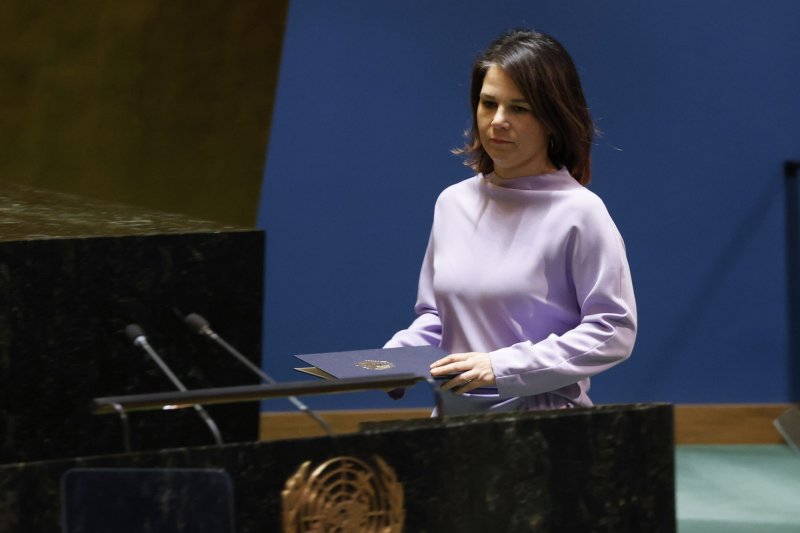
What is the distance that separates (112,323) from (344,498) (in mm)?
897

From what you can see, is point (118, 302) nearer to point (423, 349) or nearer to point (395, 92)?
point (423, 349)

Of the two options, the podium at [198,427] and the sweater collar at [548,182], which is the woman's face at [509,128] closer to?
the sweater collar at [548,182]

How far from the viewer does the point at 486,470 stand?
157 centimetres

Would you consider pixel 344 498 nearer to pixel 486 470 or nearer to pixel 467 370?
pixel 486 470

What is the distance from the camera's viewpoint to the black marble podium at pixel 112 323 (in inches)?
86.6

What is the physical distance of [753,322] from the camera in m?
5.04

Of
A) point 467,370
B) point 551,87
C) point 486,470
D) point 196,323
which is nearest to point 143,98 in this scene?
point 196,323

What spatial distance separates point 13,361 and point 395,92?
2.79 m

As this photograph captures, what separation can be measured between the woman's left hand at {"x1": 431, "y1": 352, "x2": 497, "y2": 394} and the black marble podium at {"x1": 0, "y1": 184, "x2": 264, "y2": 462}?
0.44 m

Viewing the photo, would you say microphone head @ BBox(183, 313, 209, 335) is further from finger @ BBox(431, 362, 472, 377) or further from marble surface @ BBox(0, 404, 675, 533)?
marble surface @ BBox(0, 404, 675, 533)

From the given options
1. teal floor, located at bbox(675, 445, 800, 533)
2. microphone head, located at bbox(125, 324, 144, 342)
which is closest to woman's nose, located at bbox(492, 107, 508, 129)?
microphone head, located at bbox(125, 324, 144, 342)

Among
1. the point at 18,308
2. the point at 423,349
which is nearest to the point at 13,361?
the point at 18,308

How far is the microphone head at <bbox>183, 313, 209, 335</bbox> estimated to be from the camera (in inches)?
86.2

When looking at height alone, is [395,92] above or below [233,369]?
above
